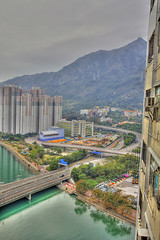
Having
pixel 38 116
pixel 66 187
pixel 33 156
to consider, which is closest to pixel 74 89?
pixel 38 116

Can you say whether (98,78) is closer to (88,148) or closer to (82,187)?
(88,148)

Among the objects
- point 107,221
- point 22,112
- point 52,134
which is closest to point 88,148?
point 52,134

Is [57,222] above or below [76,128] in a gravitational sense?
below

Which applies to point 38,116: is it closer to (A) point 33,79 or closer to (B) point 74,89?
(B) point 74,89

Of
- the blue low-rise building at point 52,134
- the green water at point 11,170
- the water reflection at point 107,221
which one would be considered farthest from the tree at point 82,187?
the blue low-rise building at point 52,134

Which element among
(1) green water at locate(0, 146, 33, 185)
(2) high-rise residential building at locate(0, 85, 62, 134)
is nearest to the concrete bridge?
(1) green water at locate(0, 146, 33, 185)

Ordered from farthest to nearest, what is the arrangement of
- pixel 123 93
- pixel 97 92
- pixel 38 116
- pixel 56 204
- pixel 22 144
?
pixel 97 92
pixel 123 93
pixel 38 116
pixel 22 144
pixel 56 204
